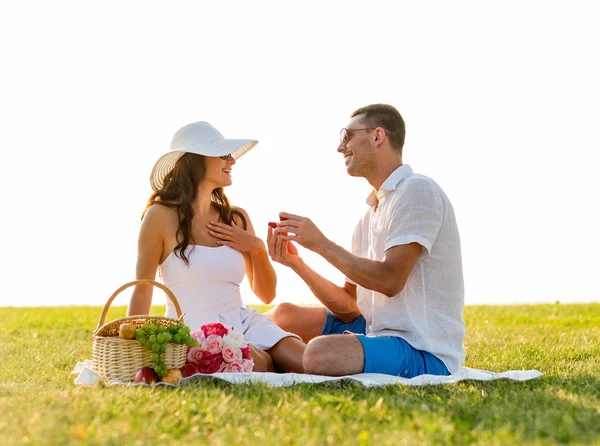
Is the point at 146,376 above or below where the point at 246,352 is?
below

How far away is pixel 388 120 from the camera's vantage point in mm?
5859

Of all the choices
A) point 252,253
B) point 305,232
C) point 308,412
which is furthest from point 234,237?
point 308,412

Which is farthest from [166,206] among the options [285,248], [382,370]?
[382,370]

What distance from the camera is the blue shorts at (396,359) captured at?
548cm

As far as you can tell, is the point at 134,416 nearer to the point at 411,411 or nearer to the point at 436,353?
the point at 411,411

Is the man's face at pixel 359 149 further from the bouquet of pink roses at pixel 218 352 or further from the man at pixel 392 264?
the bouquet of pink roses at pixel 218 352

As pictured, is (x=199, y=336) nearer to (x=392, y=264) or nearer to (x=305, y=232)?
(x=305, y=232)

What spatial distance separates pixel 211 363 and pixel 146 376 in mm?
495

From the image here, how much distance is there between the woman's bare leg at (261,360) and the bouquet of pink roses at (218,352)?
0.24 meters

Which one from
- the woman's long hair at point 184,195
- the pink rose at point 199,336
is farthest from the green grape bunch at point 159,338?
the woman's long hair at point 184,195

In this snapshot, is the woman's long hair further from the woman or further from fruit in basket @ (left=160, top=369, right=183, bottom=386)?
fruit in basket @ (left=160, top=369, right=183, bottom=386)

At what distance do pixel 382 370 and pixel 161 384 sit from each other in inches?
63.7

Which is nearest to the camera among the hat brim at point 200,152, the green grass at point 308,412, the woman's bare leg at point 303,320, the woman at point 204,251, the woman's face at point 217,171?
the green grass at point 308,412

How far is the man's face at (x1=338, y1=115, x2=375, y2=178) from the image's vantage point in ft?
19.2
